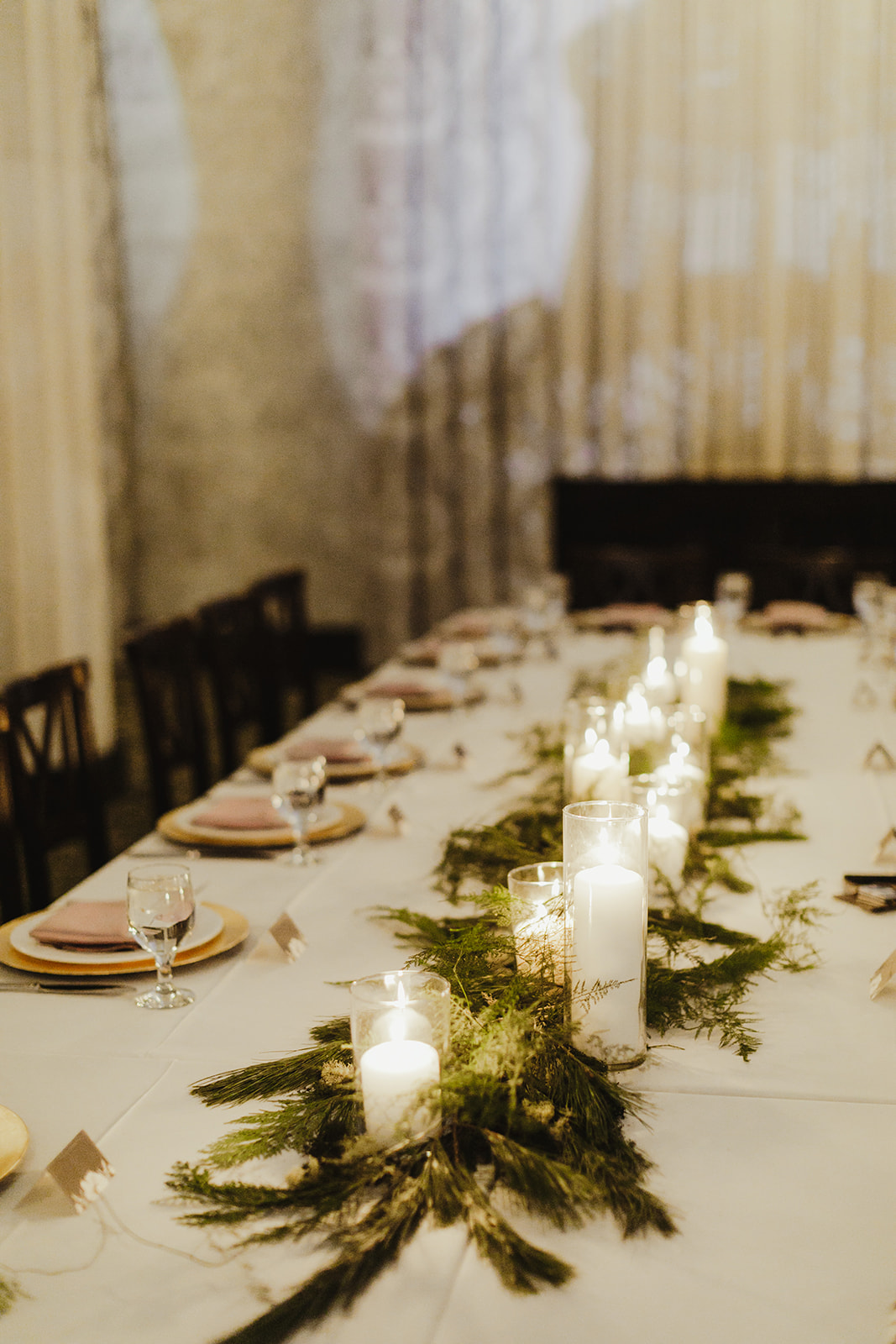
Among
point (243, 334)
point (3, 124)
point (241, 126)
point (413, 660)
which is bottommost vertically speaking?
point (413, 660)

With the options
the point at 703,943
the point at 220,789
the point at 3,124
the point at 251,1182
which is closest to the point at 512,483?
the point at 3,124

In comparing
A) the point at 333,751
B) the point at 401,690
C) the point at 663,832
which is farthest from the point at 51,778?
the point at 663,832

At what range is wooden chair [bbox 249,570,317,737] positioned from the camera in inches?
135

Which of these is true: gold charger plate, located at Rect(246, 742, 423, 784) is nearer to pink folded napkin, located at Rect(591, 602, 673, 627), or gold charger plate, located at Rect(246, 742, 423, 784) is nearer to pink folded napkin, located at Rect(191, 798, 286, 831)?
pink folded napkin, located at Rect(191, 798, 286, 831)

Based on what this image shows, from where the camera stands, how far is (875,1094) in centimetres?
107

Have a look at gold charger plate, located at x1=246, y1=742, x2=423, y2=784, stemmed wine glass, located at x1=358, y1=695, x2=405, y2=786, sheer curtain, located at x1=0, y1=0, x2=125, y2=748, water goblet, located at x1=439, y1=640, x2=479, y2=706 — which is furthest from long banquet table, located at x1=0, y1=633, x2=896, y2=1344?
sheer curtain, located at x1=0, y1=0, x2=125, y2=748

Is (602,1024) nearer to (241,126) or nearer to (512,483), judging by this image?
(512,483)

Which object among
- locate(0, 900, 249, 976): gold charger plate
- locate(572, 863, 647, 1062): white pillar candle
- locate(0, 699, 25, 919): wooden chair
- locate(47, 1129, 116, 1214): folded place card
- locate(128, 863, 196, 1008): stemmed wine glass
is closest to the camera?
locate(47, 1129, 116, 1214): folded place card

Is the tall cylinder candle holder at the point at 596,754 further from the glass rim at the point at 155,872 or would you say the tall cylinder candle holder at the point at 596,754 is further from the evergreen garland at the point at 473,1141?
the glass rim at the point at 155,872

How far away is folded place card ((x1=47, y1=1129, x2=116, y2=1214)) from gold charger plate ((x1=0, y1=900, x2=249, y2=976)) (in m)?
0.37

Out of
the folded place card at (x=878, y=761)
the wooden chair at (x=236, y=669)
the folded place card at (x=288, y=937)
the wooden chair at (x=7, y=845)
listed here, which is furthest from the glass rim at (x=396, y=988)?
the wooden chair at (x=236, y=669)

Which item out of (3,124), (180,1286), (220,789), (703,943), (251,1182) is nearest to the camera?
(180,1286)

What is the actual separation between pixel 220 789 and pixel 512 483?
427 centimetres

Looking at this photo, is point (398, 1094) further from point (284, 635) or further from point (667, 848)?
point (284, 635)
